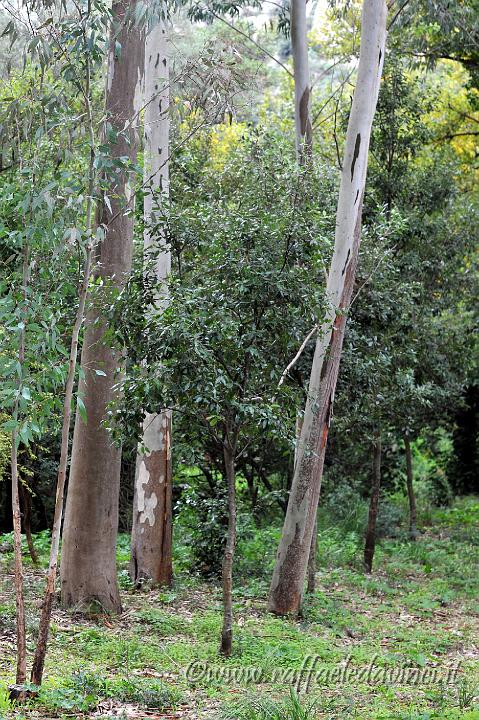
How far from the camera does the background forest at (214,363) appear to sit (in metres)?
Result: 6.15

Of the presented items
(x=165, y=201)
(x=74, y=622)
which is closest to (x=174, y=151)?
(x=165, y=201)

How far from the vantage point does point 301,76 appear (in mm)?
12367

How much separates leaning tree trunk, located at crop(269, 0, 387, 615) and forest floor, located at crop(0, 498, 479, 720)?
0.60m

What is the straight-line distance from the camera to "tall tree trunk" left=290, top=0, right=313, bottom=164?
478 inches

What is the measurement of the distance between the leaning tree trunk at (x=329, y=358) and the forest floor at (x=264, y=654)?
0.60 metres

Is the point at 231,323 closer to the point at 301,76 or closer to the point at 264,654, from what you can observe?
the point at 264,654

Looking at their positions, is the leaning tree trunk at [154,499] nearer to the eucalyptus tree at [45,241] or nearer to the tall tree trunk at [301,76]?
Result: the tall tree trunk at [301,76]

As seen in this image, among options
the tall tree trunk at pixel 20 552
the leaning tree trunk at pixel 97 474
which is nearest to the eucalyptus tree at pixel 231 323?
the leaning tree trunk at pixel 97 474

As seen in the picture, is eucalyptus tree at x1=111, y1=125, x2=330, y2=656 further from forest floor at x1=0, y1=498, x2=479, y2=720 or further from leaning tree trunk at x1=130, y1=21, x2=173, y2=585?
leaning tree trunk at x1=130, y1=21, x2=173, y2=585

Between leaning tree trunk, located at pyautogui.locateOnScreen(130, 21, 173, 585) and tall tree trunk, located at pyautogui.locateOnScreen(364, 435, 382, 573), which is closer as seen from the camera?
leaning tree trunk, located at pyautogui.locateOnScreen(130, 21, 173, 585)

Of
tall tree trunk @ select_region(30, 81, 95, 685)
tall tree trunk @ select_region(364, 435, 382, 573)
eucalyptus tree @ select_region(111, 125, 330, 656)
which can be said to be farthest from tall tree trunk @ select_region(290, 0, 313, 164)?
tall tree trunk @ select_region(30, 81, 95, 685)

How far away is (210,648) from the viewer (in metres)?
8.55

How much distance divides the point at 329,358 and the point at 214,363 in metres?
3.38

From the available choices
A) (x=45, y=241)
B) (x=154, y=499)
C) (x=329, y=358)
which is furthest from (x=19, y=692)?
(x=154, y=499)
